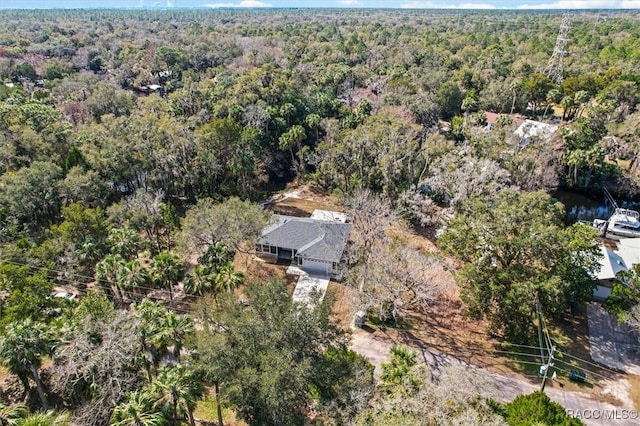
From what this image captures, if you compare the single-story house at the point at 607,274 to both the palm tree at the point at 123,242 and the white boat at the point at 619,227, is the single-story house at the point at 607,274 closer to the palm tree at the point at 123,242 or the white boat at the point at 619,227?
the white boat at the point at 619,227

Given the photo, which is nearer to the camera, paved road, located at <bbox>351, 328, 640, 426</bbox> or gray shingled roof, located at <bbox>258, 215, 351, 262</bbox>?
paved road, located at <bbox>351, 328, 640, 426</bbox>

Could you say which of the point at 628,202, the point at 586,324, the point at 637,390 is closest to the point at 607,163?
the point at 628,202

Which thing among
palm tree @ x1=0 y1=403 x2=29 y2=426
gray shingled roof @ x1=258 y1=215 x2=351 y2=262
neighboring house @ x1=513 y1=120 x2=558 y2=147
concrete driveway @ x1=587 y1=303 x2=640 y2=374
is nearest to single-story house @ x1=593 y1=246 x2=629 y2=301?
concrete driveway @ x1=587 y1=303 x2=640 y2=374

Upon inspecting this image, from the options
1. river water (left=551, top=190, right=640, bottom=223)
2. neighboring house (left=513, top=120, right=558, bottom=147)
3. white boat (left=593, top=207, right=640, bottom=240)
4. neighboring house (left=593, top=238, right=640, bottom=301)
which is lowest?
river water (left=551, top=190, right=640, bottom=223)

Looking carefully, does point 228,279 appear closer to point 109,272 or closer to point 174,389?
point 109,272

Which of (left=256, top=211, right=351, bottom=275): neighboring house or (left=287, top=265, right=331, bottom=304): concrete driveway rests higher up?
(left=256, top=211, right=351, bottom=275): neighboring house

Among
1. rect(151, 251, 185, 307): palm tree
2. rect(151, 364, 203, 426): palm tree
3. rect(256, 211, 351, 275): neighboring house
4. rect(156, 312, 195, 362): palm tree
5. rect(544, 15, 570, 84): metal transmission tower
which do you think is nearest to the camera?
rect(151, 364, 203, 426): palm tree

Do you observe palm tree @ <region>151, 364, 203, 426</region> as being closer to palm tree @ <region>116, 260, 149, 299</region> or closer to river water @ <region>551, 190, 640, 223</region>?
palm tree @ <region>116, 260, 149, 299</region>
